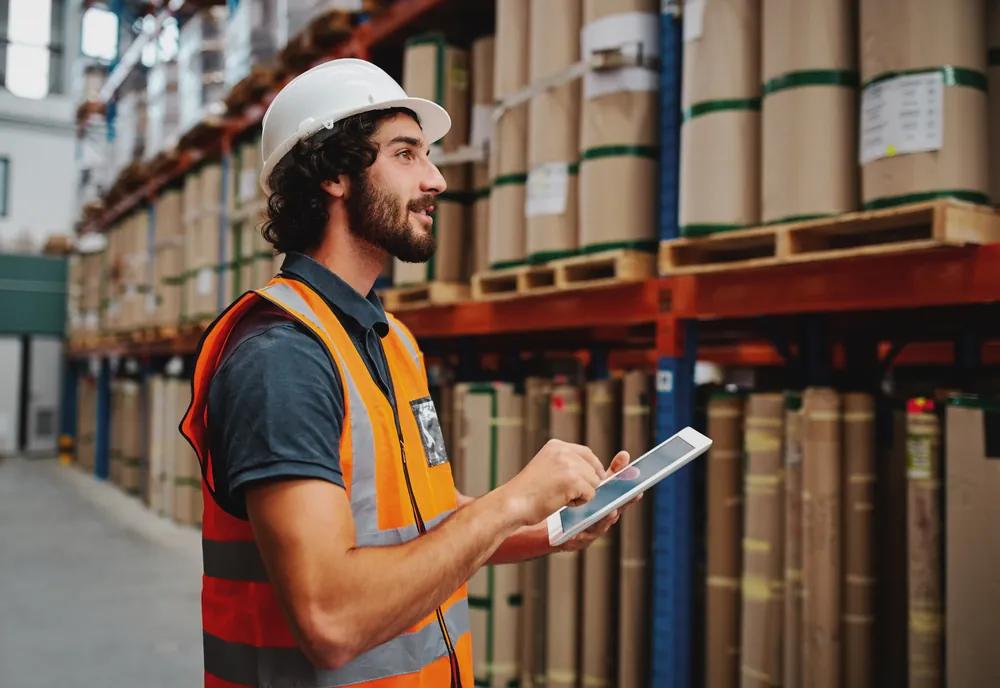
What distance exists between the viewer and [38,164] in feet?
53.6

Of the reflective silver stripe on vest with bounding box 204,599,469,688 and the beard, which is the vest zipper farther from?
the beard

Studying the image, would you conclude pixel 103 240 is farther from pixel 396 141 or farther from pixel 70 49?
pixel 396 141

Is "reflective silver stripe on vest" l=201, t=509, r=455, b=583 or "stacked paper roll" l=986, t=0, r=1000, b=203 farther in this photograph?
"stacked paper roll" l=986, t=0, r=1000, b=203

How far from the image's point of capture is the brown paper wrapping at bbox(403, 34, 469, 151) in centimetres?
400

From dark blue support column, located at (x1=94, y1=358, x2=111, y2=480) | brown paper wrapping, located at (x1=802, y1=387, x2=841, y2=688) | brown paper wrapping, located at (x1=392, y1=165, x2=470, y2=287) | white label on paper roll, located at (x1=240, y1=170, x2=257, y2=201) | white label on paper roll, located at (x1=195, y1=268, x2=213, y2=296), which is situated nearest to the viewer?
brown paper wrapping, located at (x1=802, y1=387, x2=841, y2=688)

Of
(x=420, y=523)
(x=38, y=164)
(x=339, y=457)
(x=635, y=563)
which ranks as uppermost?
(x=38, y=164)

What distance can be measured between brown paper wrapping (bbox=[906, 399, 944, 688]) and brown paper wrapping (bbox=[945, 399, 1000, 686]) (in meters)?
0.11

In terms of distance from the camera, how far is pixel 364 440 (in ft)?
4.50

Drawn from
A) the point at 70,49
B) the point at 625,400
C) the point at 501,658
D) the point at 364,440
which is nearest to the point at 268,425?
the point at 364,440

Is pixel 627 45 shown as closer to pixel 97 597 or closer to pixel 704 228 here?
pixel 704 228

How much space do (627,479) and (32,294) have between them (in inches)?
561

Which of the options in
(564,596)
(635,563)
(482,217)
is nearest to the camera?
(635,563)

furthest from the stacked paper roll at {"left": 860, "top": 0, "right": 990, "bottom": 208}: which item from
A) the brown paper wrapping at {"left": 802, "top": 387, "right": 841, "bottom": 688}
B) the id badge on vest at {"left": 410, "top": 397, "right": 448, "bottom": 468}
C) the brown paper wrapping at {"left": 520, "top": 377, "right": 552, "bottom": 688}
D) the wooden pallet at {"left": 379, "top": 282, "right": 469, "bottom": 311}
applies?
the wooden pallet at {"left": 379, "top": 282, "right": 469, "bottom": 311}

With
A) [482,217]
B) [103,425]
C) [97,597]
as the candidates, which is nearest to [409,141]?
[482,217]
